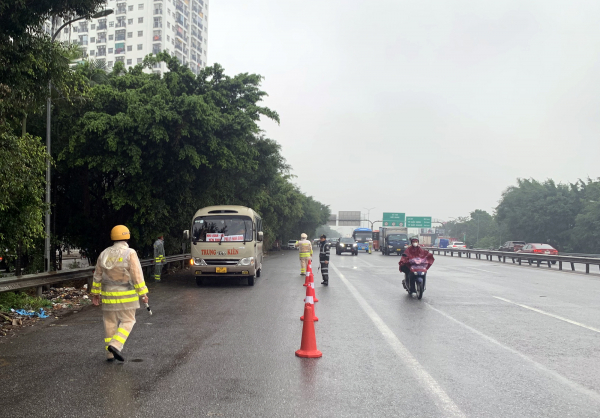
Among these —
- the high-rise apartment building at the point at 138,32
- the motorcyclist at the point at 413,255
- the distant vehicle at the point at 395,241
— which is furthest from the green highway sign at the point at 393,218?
the motorcyclist at the point at 413,255

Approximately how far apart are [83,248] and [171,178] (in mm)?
5376

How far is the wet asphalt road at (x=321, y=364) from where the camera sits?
485 centimetres

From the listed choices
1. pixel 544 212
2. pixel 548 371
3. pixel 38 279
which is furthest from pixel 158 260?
pixel 544 212

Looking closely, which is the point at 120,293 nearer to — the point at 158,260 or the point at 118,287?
the point at 118,287

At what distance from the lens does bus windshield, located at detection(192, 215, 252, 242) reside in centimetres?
1681

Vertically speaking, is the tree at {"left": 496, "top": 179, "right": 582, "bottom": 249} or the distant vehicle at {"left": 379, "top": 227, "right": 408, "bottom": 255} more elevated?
the tree at {"left": 496, "top": 179, "right": 582, "bottom": 249}

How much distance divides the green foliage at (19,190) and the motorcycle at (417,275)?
28.9 feet

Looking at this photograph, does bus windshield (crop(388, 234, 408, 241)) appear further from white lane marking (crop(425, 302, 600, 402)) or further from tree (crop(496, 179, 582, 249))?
white lane marking (crop(425, 302, 600, 402))

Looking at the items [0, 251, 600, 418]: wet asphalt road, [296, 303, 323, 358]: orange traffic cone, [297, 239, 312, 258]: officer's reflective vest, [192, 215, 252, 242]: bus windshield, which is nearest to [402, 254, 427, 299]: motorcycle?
[0, 251, 600, 418]: wet asphalt road

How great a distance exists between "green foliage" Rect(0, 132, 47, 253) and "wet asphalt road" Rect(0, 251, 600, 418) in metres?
2.18

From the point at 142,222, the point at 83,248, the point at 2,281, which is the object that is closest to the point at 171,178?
the point at 142,222

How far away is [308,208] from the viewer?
303ft

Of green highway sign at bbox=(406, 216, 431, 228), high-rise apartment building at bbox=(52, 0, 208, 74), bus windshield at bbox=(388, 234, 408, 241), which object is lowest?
bus windshield at bbox=(388, 234, 408, 241)

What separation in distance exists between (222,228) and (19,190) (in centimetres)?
766
